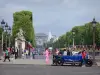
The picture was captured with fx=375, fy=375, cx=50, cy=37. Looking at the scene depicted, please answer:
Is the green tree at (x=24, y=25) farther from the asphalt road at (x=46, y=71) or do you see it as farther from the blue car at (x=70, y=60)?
the asphalt road at (x=46, y=71)

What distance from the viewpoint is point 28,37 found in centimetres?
10744

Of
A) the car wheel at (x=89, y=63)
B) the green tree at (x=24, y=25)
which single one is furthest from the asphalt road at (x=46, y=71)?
the green tree at (x=24, y=25)

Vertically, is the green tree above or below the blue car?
above

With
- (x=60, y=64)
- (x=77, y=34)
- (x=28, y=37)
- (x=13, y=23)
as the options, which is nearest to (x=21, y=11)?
(x=13, y=23)

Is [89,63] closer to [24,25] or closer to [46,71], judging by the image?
[46,71]

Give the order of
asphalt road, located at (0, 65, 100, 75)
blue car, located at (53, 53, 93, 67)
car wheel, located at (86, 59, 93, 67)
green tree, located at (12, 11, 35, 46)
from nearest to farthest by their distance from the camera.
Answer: asphalt road, located at (0, 65, 100, 75) < car wheel, located at (86, 59, 93, 67) < blue car, located at (53, 53, 93, 67) < green tree, located at (12, 11, 35, 46)

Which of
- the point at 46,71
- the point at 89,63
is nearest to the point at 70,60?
the point at 89,63

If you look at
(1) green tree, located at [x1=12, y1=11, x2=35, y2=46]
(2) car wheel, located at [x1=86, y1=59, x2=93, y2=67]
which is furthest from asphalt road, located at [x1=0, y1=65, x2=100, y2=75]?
(1) green tree, located at [x1=12, y1=11, x2=35, y2=46]

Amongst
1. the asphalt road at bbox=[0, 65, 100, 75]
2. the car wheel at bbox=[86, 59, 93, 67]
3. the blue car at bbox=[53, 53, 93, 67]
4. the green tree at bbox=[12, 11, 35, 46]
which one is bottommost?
the asphalt road at bbox=[0, 65, 100, 75]

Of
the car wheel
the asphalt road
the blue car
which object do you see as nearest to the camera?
the asphalt road

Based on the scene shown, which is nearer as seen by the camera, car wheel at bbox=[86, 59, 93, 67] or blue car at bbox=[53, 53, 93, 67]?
car wheel at bbox=[86, 59, 93, 67]

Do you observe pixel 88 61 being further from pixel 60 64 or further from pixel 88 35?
pixel 88 35

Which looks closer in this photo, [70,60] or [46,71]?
[46,71]

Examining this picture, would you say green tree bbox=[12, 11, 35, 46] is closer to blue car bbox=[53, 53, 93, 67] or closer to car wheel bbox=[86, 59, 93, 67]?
blue car bbox=[53, 53, 93, 67]
